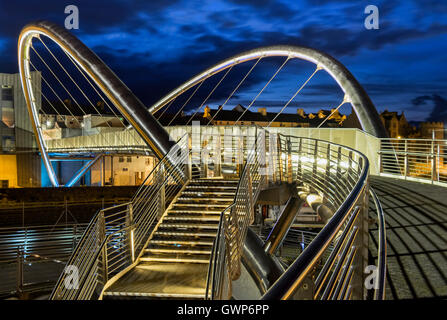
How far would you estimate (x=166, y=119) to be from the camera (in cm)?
6675

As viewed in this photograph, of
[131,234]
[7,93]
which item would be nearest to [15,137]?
[7,93]

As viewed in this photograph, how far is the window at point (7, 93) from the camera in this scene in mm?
41312

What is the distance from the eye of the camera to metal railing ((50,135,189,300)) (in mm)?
6824

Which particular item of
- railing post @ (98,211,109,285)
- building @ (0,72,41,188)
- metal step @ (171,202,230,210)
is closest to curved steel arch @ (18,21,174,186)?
metal step @ (171,202,230,210)

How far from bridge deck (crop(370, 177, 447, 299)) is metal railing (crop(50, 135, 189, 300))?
4544mm

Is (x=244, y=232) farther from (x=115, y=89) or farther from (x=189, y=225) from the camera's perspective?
(x=115, y=89)

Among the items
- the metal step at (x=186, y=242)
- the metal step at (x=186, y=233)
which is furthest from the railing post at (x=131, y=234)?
the metal step at (x=186, y=233)

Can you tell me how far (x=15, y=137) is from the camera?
137 feet

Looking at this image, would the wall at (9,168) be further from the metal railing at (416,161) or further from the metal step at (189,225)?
the metal step at (189,225)

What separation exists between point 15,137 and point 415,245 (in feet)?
143

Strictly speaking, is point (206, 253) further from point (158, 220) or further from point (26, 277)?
point (26, 277)

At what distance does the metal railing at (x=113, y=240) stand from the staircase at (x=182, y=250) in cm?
26

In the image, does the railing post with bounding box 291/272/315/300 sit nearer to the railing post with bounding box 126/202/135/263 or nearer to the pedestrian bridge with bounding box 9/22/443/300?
the pedestrian bridge with bounding box 9/22/443/300
